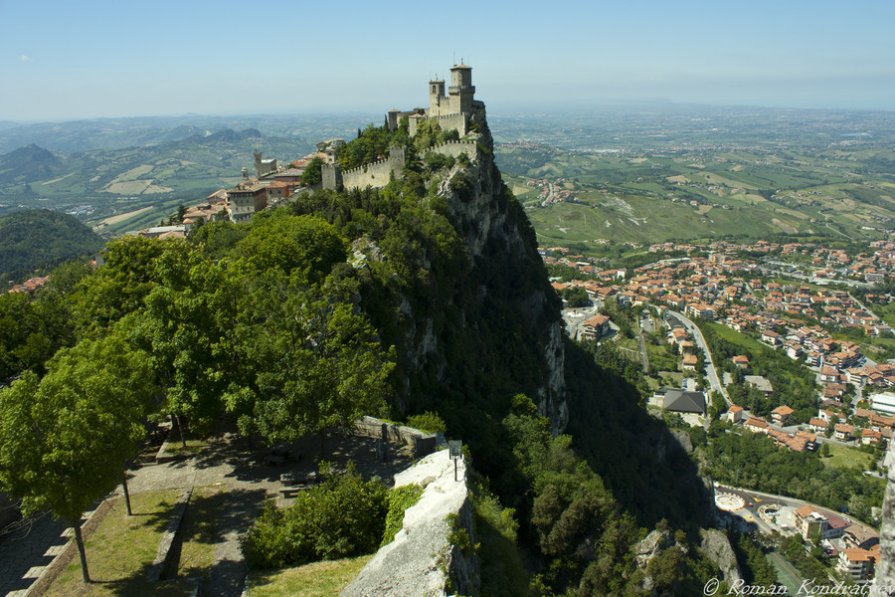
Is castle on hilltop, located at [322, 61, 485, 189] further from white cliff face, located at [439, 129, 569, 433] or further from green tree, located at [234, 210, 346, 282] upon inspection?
green tree, located at [234, 210, 346, 282]

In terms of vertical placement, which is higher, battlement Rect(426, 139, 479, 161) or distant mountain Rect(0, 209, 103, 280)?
battlement Rect(426, 139, 479, 161)

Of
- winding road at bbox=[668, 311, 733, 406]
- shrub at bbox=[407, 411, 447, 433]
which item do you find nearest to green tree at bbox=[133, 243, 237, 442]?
shrub at bbox=[407, 411, 447, 433]

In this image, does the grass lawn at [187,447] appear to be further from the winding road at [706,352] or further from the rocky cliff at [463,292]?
the winding road at [706,352]

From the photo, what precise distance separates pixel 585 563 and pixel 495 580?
39.3ft

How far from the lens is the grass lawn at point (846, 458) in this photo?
80125 millimetres

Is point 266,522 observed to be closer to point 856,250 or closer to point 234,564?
point 234,564

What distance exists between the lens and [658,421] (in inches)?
2751

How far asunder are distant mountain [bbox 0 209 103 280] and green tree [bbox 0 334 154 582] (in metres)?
137

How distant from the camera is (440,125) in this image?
5700cm

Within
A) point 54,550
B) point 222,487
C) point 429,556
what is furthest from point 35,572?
point 429,556

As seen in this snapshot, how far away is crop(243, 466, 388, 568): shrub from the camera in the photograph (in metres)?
14.4

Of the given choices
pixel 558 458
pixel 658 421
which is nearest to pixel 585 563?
pixel 558 458

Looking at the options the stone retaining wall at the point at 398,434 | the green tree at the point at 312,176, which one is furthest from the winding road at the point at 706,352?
the stone retaining wall at the point at 398,434

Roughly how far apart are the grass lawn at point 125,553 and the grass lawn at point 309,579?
1.69 metres
